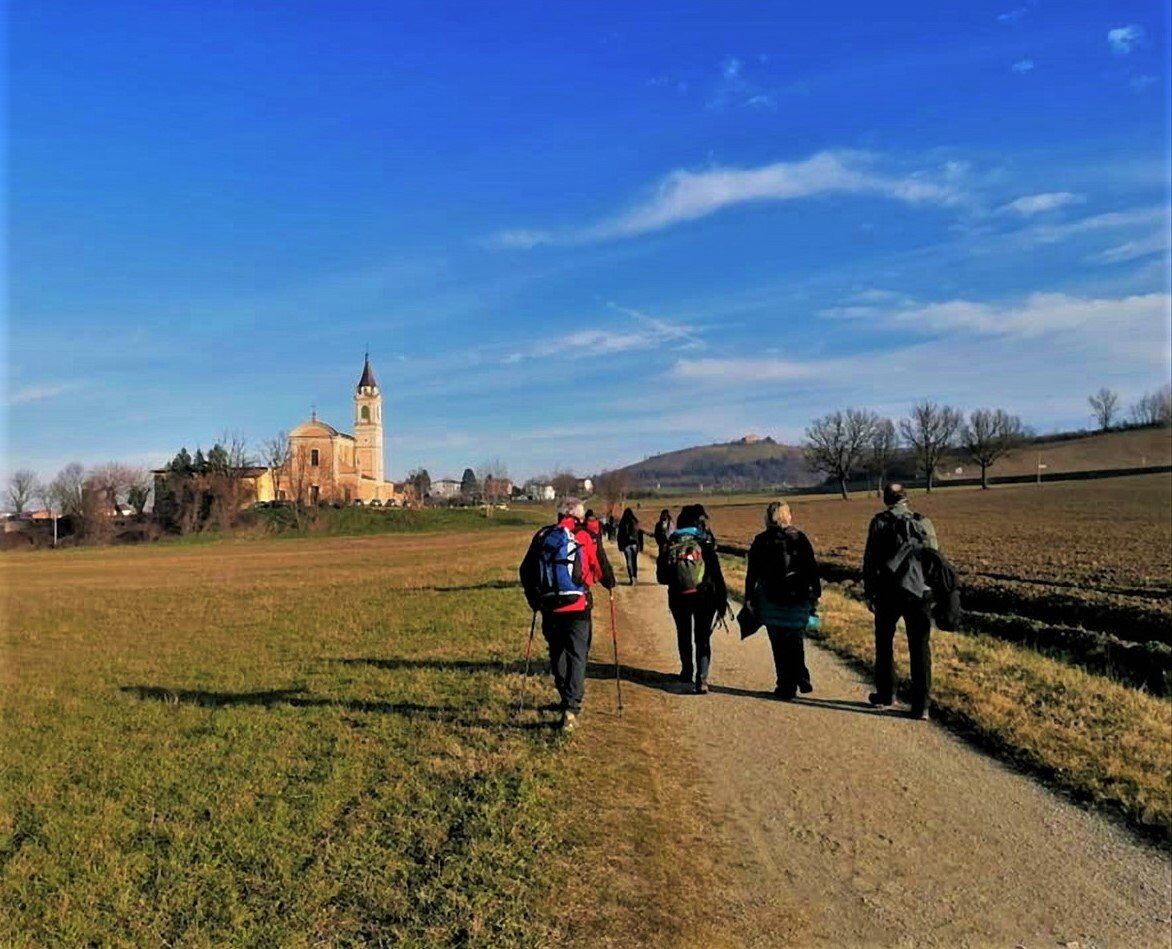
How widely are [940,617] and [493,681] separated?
5.06m

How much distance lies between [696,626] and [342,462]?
126415 millimetres

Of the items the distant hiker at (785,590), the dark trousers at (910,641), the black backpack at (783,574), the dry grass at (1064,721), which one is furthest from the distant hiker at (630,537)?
the dark trousers at (910,641)

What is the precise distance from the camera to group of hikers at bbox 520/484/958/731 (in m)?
7.84

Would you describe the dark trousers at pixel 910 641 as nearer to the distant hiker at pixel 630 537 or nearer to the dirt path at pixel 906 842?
the dirt path at pixel 906 842

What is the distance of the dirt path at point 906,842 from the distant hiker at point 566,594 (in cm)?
119

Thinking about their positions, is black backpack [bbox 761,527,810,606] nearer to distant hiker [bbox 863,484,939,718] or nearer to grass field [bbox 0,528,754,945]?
distant hiker [bbox 863,484,939,718]

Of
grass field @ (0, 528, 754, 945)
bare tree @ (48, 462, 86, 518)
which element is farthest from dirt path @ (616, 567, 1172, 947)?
bare tree @ (48, 462, 86, 518)

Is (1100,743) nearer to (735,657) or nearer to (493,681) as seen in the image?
(735,657)

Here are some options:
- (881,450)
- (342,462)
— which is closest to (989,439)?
(881,450)

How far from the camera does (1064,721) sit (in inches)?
306

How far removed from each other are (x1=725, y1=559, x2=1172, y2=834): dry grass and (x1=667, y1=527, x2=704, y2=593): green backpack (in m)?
2.68

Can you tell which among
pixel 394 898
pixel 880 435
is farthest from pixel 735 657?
pixel 880 435

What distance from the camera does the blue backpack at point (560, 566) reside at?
304 inches

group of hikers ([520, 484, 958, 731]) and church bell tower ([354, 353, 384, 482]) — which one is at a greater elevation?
church bell tower ([354, 353, 384, 482])
